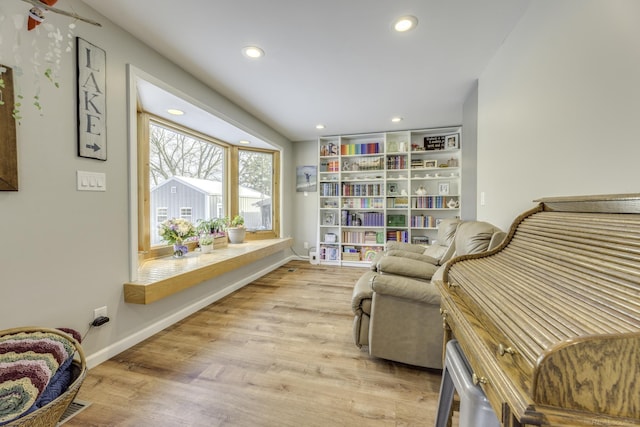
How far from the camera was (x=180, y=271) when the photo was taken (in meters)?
2.21

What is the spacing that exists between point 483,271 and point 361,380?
1.07m

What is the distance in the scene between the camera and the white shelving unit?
415cm

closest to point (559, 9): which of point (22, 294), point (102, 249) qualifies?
point (102, 249)

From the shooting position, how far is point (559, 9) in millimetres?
1287

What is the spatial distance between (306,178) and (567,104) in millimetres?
3993

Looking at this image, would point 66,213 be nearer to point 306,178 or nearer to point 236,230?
point 236,230

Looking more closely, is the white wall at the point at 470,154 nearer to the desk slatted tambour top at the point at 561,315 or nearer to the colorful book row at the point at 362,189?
the colorful book row at the point at 362,189

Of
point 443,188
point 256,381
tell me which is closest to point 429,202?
point 443,188

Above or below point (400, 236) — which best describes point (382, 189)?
above

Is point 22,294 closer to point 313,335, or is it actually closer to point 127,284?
point 127,284

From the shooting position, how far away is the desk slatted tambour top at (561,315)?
455 millimetres

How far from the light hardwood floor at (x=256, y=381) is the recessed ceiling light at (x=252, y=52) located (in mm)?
2375

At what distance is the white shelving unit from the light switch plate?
3.32 m

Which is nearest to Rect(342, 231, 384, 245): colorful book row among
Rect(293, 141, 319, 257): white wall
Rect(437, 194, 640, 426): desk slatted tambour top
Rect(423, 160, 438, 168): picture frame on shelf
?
Rect(293, 141, 319, 257): white wall
